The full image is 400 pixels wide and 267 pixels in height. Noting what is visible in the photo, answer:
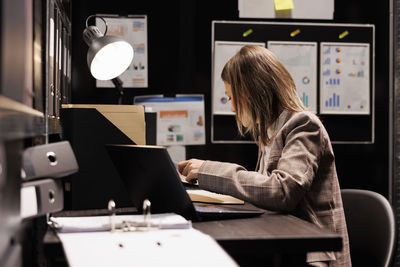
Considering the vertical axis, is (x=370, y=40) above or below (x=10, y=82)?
above

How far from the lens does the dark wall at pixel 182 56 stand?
8.03ft

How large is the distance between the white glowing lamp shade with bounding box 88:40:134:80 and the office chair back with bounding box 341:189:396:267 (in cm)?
94

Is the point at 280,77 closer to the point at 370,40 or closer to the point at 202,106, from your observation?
the point at 202,106

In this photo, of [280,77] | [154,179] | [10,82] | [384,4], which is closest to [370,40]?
[384,4]

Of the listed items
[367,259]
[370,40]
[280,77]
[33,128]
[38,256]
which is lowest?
[367,259]

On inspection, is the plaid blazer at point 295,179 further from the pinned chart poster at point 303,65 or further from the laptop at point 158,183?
the pinned chart poster at point 303,65

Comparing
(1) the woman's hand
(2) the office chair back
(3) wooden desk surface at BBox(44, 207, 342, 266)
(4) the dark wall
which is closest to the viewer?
(3) wooden desk surface at BBox(44, 207, 342, 266)

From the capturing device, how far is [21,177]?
85cm

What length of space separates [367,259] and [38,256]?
1.05m

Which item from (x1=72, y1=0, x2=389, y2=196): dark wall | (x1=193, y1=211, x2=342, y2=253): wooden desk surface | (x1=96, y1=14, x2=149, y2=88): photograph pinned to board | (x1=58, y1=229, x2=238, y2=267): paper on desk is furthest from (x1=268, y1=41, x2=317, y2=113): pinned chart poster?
(x1=58, y1=229, x2=238, y2=267): paper on desk

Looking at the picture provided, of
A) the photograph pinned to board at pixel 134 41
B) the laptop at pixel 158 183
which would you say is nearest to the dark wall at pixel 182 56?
the photograph pinned to board at pixel 134 41

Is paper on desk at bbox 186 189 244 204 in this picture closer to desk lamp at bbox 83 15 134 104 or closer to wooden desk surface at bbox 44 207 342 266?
wooden desk surface at bbox 44 207 342 266

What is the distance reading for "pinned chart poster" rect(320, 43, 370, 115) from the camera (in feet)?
8.46

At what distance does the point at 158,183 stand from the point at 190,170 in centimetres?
33
